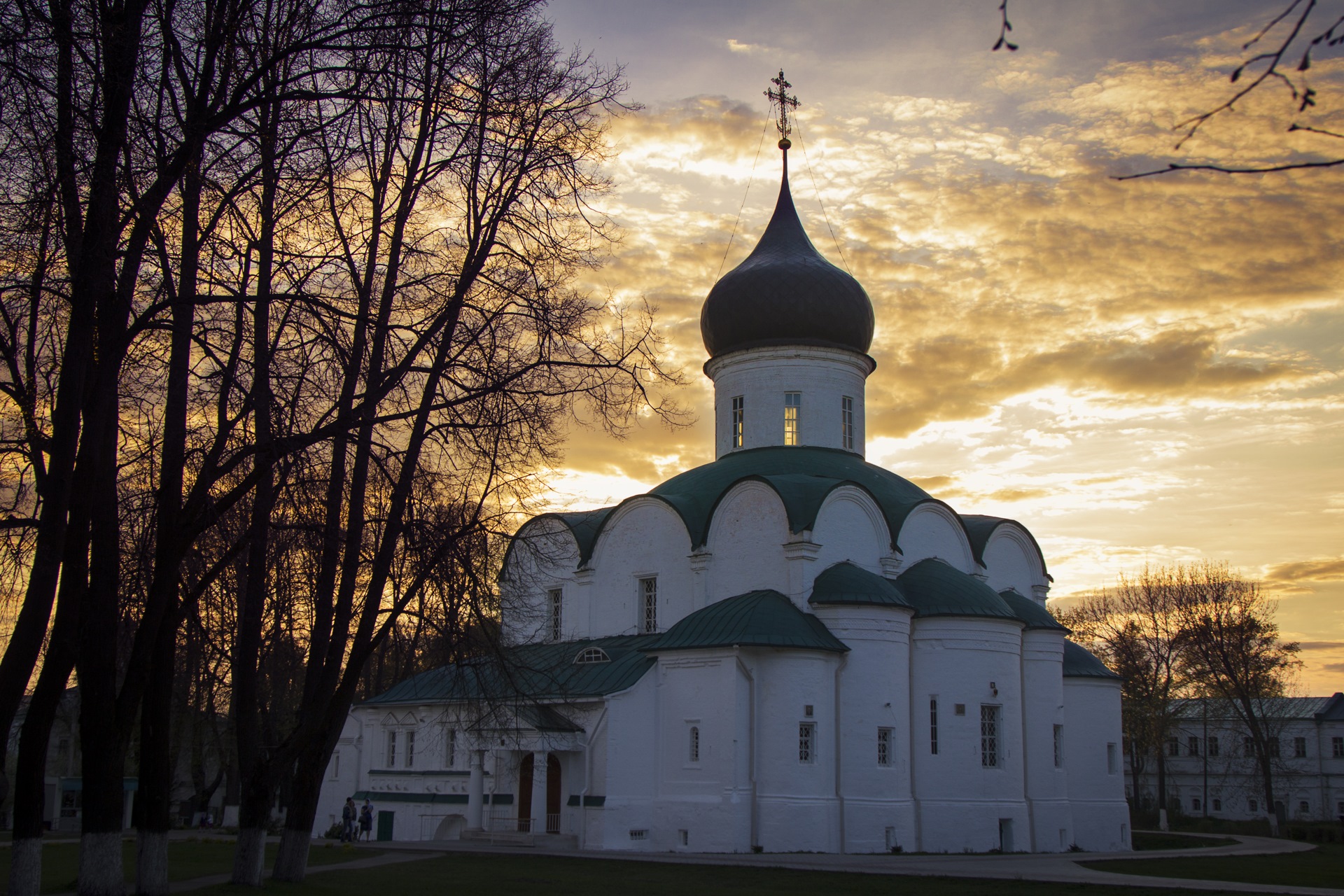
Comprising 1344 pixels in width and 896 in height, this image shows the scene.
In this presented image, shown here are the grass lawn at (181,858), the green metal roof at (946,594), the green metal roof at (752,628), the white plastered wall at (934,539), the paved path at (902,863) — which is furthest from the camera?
the white plastered wall at (934,539)

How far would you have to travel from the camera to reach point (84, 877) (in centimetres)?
1030

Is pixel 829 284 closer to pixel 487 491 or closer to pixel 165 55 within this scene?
pixel 487 491

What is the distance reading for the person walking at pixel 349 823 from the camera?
24.7 meters

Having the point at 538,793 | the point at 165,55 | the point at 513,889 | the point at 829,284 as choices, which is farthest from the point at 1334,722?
the point at 165,55

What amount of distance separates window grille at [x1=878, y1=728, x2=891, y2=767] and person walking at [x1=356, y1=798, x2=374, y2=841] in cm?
1099

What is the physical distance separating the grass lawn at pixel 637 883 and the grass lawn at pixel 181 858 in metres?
2.02

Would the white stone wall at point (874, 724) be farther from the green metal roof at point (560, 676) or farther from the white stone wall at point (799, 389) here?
the white stone wall at point (799, 389)

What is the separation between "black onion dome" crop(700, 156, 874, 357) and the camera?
91.7ft

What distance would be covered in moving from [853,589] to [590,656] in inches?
227

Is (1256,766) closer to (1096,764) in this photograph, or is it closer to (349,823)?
(1096,764)

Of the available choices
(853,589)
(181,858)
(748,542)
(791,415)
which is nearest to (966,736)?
(853,589)

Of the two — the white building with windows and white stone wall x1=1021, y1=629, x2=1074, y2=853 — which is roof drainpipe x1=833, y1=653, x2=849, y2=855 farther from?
the white building with windows

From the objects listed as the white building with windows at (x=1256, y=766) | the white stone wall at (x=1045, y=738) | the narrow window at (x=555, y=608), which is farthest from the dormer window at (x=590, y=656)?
the white building with windows at (x=1256, y=766)

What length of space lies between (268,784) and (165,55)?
7.40m
